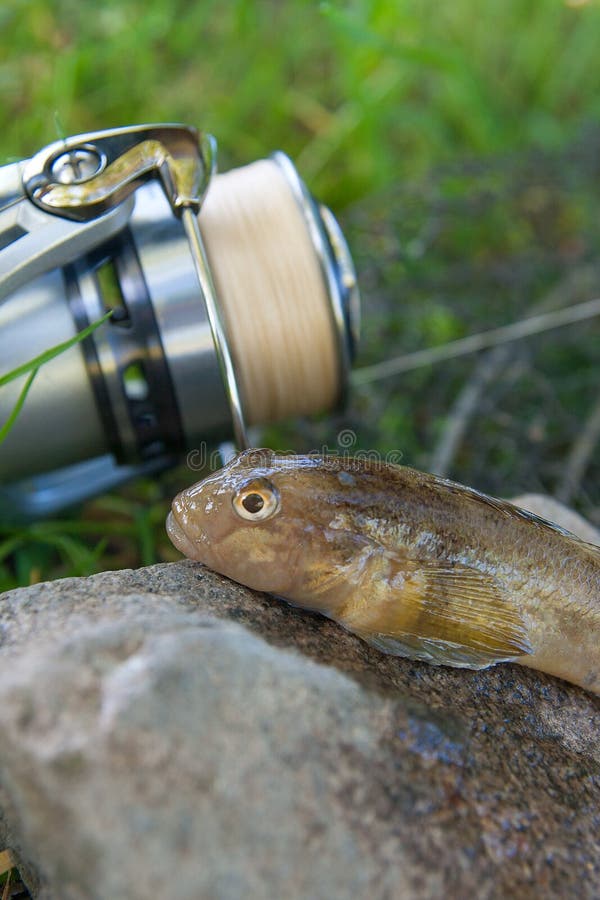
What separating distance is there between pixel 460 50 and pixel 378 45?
154 cm

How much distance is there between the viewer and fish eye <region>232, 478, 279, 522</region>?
182 cm

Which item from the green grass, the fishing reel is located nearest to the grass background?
the green grass

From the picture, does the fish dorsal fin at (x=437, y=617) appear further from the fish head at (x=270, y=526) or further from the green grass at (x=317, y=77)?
the green grass at (x=317, y=77)

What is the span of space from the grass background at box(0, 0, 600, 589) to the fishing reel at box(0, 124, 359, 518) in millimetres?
636

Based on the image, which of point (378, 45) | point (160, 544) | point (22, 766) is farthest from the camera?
point (378, 45)

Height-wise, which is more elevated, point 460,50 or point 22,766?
point 460,50

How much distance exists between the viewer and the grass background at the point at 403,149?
3312 mm

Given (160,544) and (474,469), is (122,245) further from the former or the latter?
(474,469)

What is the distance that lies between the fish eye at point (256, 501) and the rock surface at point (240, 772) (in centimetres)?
23

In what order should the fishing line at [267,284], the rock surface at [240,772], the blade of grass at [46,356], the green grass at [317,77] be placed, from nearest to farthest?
the rock surface at [240,772] → the blade of grass at [46,356] → the fishing line at [267,284] → the green grass at [317,77]

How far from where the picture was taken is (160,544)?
2.98 meters

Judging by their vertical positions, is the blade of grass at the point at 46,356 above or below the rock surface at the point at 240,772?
Result: above

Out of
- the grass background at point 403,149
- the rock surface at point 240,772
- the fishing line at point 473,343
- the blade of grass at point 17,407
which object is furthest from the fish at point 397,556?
the fishing line at point 473,343

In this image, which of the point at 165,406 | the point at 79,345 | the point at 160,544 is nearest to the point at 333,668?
the point at 165,406
